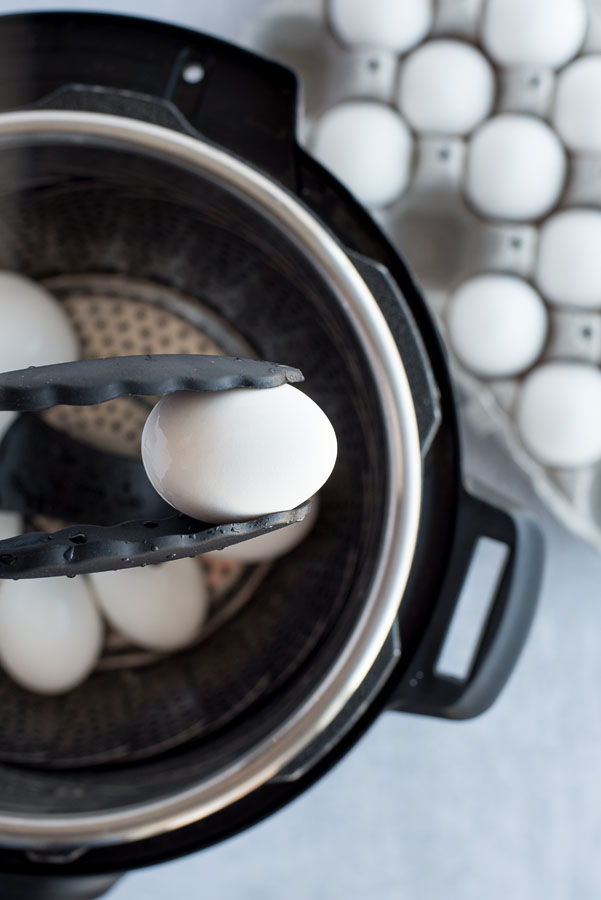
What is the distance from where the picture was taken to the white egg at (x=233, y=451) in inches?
13.9

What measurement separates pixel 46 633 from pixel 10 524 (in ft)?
0.27

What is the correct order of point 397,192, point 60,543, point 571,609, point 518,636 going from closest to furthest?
point 60,543
point 518,636
point 397,192
point 571,609

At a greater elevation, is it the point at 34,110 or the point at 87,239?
the point at 34,110

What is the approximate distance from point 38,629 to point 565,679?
47 centimetres

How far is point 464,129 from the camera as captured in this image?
0.67 metres

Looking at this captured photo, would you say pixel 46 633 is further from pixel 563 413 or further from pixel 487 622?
pixel 563 413

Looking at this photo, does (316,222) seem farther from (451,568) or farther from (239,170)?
(451,568)

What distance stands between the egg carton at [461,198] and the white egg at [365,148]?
0.02 m

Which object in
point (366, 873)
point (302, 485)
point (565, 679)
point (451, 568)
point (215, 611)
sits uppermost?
point (302, 485)

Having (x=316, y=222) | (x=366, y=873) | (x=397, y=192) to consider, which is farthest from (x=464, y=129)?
(x=366, y=873)

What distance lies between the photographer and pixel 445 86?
64 centimetres

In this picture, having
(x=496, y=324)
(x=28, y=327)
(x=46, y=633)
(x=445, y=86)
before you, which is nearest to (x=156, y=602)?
(x=46, y=633)

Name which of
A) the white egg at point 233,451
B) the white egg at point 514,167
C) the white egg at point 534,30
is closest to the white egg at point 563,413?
the white egg at point 514,167

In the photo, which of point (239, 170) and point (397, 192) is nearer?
point (239, 170)
